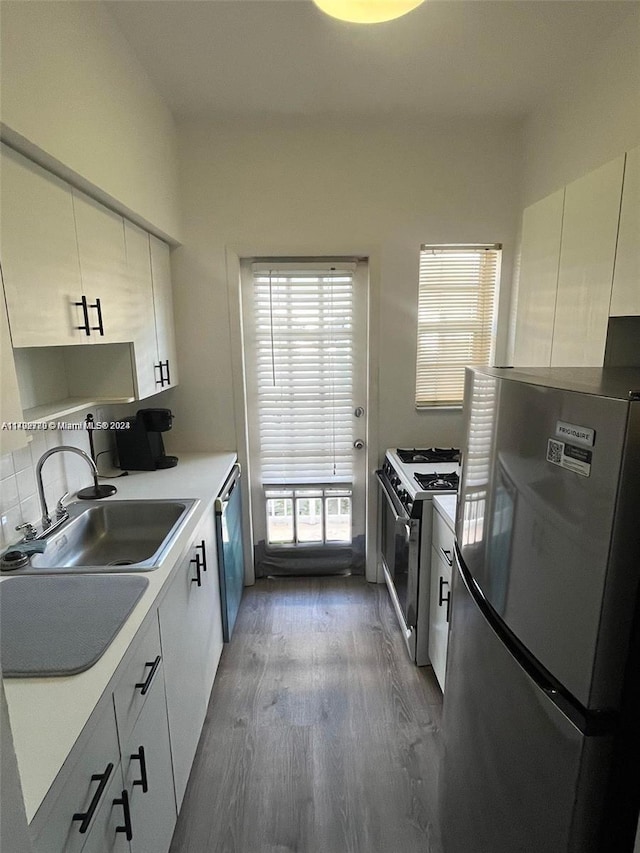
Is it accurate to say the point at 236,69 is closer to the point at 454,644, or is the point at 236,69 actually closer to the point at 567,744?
the point at 454,644

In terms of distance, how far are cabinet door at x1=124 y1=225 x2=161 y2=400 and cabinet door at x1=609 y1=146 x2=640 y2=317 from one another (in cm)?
190

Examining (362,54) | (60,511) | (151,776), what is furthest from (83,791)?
(362,54)

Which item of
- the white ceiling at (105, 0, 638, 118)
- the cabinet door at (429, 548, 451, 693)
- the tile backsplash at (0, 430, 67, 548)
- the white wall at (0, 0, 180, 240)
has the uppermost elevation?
the white ceiling at (105, 0, 638, 118)

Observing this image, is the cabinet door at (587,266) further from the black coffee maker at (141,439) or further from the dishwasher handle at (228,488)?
the black coffee maker at (141,439)

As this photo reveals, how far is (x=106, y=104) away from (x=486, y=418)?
1.77 meters

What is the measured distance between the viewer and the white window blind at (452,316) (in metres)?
2.69

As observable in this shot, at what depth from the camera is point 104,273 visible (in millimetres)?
1718

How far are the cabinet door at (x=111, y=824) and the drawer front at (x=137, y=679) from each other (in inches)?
3.6

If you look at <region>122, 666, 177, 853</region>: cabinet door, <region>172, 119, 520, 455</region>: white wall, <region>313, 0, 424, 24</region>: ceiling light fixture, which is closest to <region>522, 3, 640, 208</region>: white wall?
<region>172, 119, 520, 455</region>: white wall

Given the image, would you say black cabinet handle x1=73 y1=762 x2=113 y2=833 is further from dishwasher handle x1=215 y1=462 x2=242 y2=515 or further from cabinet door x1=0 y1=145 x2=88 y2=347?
dishwasher handle x1=215 y1=462 x2=242 y2=515

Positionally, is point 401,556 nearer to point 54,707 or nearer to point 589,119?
point 54,707

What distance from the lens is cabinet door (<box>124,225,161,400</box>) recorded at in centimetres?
201

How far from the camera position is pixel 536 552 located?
0.91 m

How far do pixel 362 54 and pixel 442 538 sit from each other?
2.14 m
